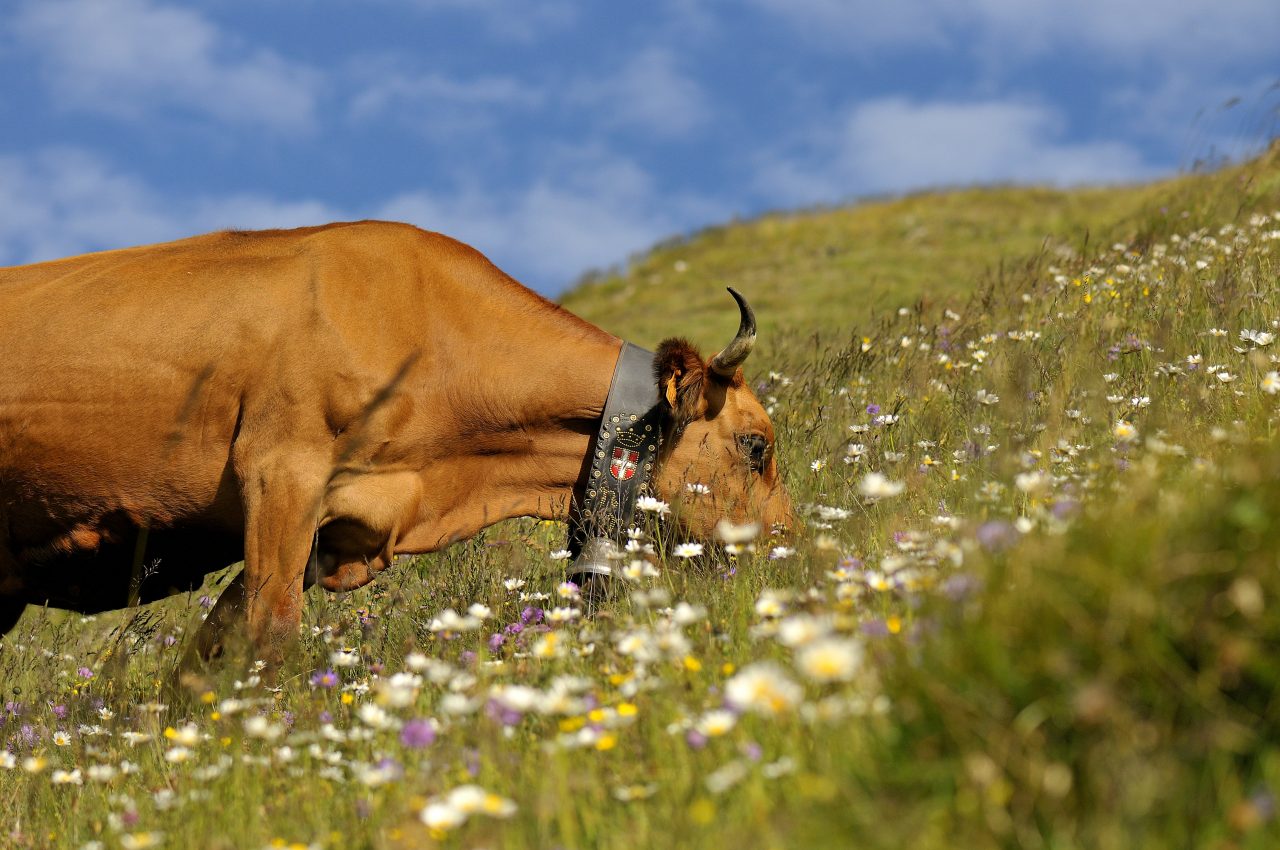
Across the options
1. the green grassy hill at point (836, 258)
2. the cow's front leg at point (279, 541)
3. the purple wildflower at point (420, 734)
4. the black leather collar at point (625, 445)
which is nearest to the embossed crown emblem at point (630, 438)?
the black leather collar at point (625, 445)

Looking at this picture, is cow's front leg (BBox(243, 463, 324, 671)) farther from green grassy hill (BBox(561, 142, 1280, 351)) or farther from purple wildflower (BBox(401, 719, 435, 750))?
green grassy hill (BBox(561, 142, 1280, 351))

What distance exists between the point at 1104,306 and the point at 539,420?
3686 mm

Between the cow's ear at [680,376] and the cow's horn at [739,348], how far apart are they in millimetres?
80

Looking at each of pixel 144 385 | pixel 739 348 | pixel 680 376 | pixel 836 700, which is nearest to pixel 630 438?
pixel 680 376

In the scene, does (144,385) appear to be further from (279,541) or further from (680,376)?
(680,376)

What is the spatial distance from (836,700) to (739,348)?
3.50 meters

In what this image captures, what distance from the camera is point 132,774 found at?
3.77m

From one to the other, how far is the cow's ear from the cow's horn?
0.08 metres

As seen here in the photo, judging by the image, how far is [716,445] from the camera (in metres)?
5.94

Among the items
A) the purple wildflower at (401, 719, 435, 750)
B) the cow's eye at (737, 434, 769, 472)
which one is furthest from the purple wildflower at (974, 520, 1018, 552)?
the cow's eye at (737, 434, 769, 472)

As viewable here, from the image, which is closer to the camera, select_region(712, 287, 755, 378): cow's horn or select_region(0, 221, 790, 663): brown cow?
select_region(0, 221, 790, 663): brown cow

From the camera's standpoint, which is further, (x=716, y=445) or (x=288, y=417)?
(x=716, y=445)

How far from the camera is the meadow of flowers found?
2.13 metres

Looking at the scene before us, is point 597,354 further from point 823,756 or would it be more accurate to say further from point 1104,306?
point 823,756
